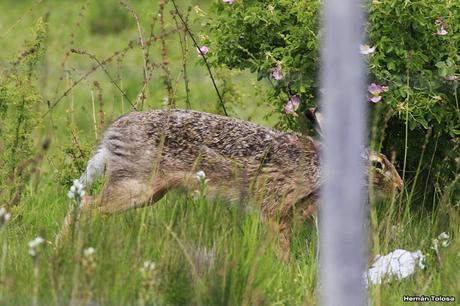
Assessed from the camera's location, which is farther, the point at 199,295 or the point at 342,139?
the point at 199,295

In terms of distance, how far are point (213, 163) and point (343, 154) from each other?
3.37 metres

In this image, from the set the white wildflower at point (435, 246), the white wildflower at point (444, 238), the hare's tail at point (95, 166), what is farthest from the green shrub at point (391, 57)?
the hare's tail at point (95, 166)

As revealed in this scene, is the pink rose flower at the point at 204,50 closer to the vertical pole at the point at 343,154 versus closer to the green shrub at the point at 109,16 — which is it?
the vertical pole at the point at 343,154

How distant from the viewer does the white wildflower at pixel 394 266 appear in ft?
15.8

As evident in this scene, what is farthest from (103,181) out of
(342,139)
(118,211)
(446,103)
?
(342,139)

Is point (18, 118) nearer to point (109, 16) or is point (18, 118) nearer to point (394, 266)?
point (394, 266)

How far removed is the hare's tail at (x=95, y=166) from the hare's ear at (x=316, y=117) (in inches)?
43.1

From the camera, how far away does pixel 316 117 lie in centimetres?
599

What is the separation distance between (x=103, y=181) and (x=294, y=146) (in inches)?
41.0

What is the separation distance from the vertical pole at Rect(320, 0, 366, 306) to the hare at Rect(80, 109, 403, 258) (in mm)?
2997

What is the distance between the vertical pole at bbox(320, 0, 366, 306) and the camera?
258 centimetres

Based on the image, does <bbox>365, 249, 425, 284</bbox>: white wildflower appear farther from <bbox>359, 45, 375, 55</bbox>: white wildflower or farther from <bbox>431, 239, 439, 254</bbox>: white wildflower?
<bbox>359, 45, 375, 55</bbox>: white wildflower

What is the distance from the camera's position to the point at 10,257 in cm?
479

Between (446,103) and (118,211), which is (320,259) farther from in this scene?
(446,103)
